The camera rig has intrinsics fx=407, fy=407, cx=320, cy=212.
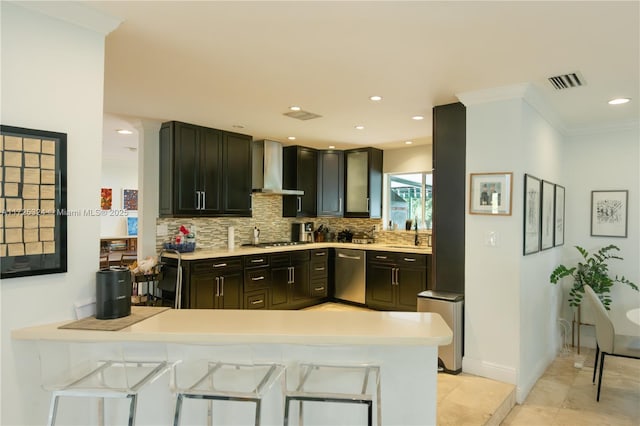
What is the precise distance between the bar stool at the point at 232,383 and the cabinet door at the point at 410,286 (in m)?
3.55

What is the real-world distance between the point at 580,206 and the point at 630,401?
211 cm

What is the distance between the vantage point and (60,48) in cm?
195

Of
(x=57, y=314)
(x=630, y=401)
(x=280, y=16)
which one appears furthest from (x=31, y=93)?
(x=630, y=401)

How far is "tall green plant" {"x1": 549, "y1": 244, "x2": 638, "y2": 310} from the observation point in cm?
402

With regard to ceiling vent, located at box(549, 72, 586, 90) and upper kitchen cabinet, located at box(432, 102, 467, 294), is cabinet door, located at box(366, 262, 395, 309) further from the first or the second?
ceiling vent, located at box(549, 72, 586, 90)

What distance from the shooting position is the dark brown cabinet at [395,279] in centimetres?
515

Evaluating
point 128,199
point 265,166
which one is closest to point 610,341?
point 265,166

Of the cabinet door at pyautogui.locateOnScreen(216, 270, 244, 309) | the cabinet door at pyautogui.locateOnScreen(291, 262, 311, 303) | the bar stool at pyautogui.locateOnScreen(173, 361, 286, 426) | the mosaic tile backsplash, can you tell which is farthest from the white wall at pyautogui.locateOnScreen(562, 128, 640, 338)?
the bar stool at pyautogui.locateOnScreen(173, 361, 286, 426)

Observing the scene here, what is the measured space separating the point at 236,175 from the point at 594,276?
4.10 m

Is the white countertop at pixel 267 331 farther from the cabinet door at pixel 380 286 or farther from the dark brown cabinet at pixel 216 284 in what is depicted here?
the cabinet door at pixel 380 286

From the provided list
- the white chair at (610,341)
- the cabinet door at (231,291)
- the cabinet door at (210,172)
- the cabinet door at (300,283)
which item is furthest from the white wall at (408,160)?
the white chair at (610,341)

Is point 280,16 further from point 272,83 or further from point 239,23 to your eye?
point 272,83

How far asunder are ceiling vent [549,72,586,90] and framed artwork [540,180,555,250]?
95 cm

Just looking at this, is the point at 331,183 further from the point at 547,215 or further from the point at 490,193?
the point at 490,193
